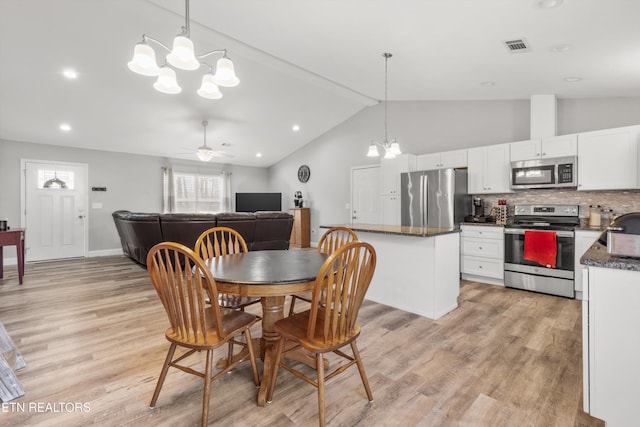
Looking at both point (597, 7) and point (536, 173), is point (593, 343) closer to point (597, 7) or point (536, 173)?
point (597, 7)

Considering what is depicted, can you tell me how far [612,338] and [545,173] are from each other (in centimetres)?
323

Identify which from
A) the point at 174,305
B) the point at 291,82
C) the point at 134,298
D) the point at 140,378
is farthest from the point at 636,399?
the point at 291,82

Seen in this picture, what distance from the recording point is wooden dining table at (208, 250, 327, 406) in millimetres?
1571

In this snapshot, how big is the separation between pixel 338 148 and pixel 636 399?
6.46 metres

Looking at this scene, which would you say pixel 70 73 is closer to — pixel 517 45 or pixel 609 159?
pixel 517 45

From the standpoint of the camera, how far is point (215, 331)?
Answer: 166cm

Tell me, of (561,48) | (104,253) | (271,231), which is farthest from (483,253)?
(104,253)

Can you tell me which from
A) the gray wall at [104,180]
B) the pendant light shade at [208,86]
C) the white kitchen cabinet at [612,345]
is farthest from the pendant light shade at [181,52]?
the gray wall at [104,180]

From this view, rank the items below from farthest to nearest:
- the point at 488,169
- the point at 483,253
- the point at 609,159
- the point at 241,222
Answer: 1. the point at 241,222
2. the point at 488,169
3. the point at 483,253
4. the point at 609,159

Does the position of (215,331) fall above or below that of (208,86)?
below

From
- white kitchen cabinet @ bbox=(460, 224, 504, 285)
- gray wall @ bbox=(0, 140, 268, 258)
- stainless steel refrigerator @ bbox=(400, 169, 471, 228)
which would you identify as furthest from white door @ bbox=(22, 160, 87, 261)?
white kitchen cabinet @ bbox=(460, 224, 504, 285)

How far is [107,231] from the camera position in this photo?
22.6ft

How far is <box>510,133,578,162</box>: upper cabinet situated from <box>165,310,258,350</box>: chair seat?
4186 mm

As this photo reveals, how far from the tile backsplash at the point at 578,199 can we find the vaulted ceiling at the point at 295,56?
1.22 m
